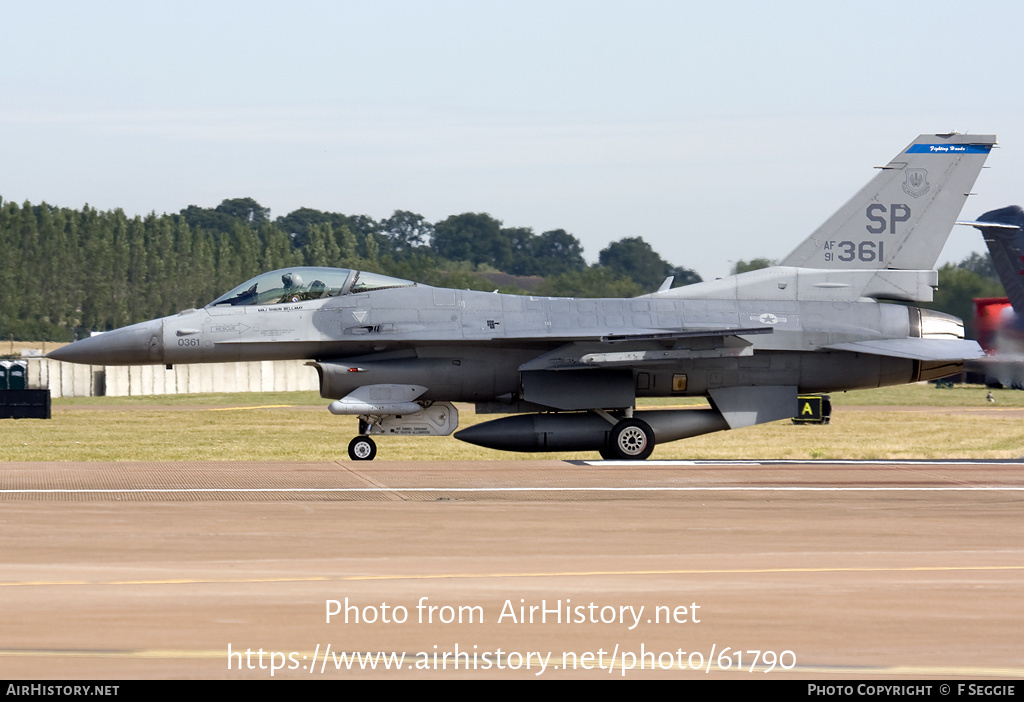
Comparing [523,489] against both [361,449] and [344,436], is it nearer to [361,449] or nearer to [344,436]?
[361,449]

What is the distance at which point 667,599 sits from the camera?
691 centimetres

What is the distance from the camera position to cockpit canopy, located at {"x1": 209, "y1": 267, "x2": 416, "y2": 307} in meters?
16.7

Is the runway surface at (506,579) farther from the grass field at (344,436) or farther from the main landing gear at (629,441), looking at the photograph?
the grass field at (344,436)

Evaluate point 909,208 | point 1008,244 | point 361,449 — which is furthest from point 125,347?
point 1008,244

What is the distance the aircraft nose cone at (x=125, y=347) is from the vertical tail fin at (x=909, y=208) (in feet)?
32.3

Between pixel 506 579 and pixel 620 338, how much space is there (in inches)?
353

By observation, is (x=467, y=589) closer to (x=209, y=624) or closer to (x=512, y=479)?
(x=209, y=624)

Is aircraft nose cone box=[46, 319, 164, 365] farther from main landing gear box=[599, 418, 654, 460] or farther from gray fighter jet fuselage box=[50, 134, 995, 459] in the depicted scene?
main landing gear box=[599, 418, 654, 460]

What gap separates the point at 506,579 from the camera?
747 centimetres

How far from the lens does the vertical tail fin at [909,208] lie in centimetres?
1748

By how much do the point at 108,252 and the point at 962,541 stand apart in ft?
215

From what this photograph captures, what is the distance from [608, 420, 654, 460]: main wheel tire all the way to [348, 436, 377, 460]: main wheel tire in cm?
360

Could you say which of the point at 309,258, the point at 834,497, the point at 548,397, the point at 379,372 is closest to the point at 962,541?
the point at 834,497

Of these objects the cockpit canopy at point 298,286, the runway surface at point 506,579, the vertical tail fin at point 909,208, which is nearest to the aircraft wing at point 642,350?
the vertical tail fin at point 909,208
